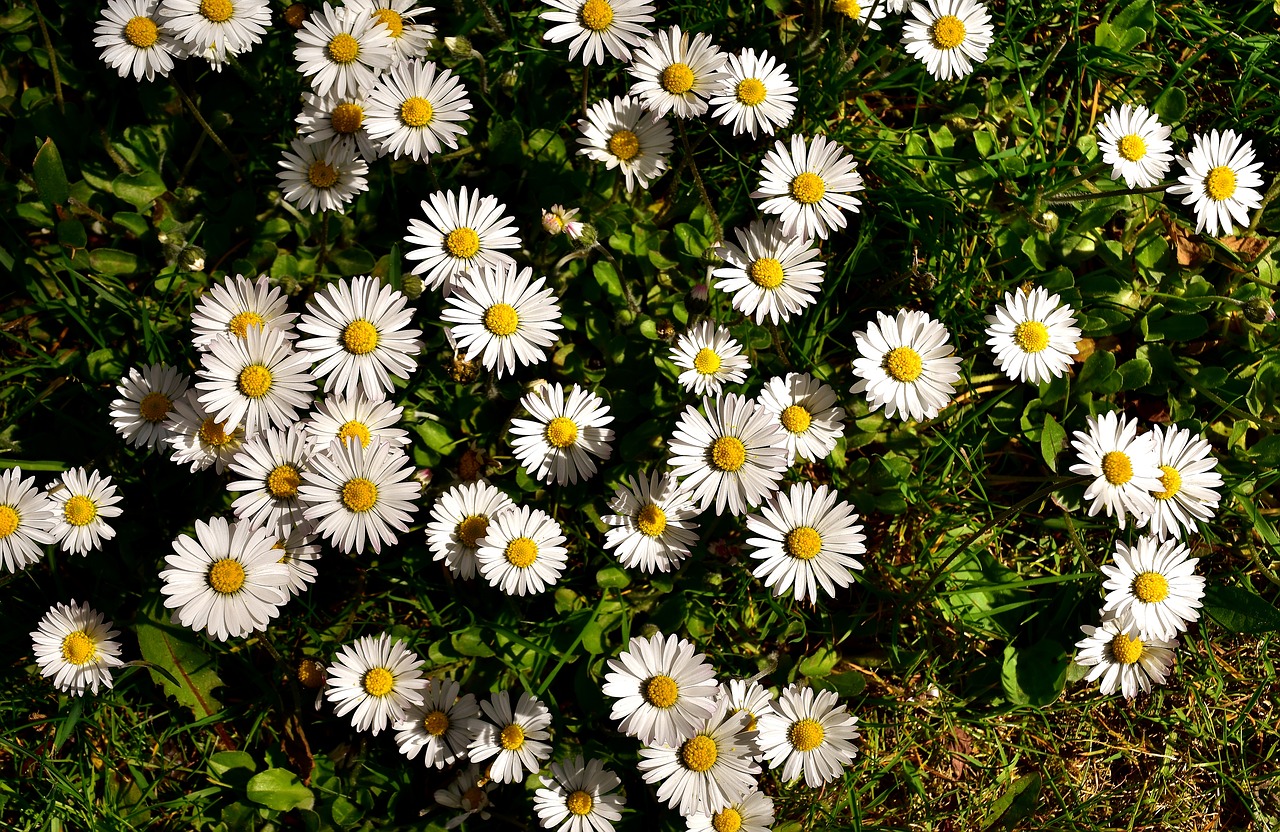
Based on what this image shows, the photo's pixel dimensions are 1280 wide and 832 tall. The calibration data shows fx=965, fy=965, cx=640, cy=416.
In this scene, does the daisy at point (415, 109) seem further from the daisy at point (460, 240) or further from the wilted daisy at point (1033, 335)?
the wilted daisy at point (1033, 335)

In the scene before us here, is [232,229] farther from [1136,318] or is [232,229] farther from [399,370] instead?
[1136,318]

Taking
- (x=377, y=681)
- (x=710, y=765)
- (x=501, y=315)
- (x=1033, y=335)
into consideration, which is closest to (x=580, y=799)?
(x=710, y=765)

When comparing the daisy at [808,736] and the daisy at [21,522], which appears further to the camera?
the daisy at [808,736]

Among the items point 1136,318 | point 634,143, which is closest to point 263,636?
point 634,143

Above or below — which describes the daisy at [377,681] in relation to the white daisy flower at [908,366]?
below

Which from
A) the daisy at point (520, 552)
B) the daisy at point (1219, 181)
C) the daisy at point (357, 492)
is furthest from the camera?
the daisy at point (1219, 181)

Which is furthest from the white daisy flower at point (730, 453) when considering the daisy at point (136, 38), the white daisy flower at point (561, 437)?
the daisy at point (136, 38)
